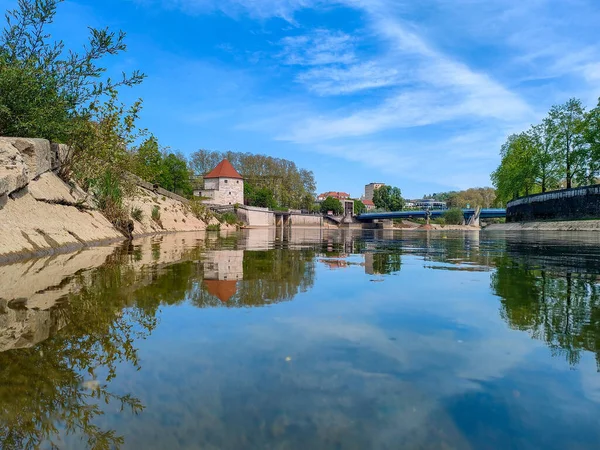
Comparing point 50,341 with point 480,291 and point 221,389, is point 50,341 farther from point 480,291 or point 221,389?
point 480,291

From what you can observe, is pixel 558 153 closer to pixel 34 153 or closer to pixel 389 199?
pixel 34 153

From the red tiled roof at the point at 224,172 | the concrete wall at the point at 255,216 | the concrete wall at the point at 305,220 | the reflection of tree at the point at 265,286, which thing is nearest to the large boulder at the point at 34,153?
the reflection of tree at the point at 265,286

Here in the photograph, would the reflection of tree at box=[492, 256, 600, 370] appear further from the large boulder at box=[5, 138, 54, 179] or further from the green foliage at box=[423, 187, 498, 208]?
the green foliage at box=[423, 187, 498, 208]

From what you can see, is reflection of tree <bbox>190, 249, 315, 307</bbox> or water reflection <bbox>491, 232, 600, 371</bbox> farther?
reflection of tree <bbox>190, 249, 315, 307</bbox>

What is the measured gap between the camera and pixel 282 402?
2.00 metres

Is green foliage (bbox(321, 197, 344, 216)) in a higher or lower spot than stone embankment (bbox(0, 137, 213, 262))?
higher

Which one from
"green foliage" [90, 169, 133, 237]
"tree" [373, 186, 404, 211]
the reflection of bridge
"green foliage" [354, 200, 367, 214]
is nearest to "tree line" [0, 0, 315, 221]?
"green foliage" [90, 169, 133, 237]

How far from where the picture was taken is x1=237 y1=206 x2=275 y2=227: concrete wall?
75.8 metres

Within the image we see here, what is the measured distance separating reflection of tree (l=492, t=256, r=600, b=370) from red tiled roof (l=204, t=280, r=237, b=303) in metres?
3.01

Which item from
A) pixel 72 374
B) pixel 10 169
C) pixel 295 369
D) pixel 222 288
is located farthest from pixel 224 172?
pixel 295 369

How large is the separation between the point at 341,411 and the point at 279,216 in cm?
9463

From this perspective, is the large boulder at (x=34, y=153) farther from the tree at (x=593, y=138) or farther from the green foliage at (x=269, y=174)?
the green foliage at (x=269, y=174)

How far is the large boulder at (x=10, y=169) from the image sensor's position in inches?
314

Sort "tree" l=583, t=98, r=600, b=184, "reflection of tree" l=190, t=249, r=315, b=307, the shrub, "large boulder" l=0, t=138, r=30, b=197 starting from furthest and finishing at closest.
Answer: "tree" l=583, t=98, r=600, b=184 → the shrub → "large boulder" l=0, t=138, r=30, b=197 → "reflection of tree" l=190, t=249, r=315, b=307
